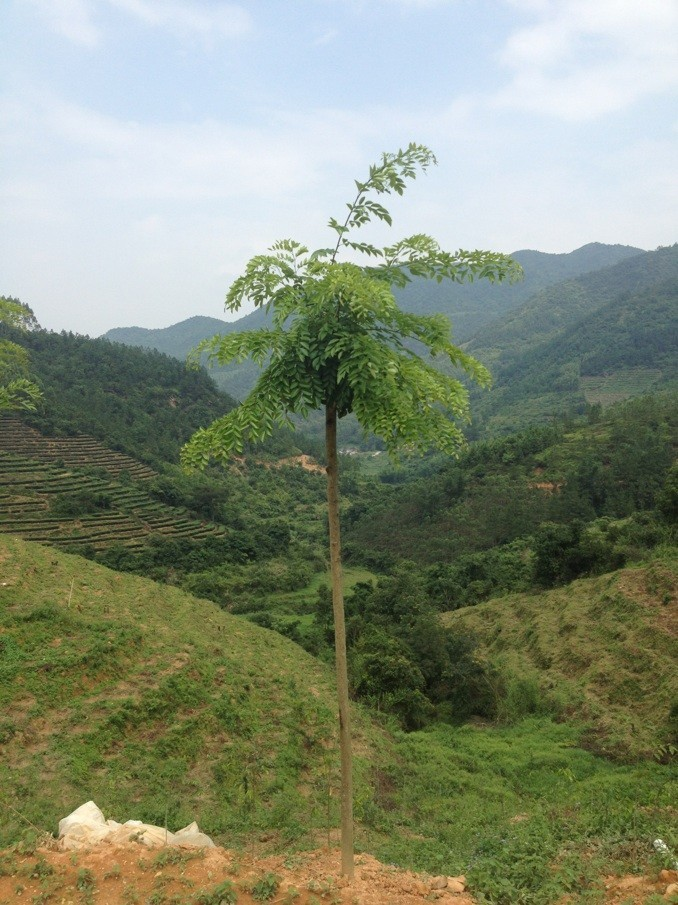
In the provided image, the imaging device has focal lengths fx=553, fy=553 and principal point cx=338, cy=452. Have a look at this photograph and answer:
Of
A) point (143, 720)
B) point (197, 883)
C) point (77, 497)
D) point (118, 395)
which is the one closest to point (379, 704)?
point (143, 720)

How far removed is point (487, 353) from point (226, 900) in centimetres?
19536

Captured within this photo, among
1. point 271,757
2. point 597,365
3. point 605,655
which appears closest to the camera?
point 271,757

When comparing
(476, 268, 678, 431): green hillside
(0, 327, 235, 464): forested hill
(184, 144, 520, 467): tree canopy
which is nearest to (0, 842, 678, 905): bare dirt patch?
(184, 144, 520, 467): tree canopy

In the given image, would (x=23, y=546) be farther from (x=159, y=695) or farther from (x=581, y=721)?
(x=581, y=721)

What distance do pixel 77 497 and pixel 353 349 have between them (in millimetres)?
54571

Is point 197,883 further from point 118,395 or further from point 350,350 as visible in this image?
point 118,395

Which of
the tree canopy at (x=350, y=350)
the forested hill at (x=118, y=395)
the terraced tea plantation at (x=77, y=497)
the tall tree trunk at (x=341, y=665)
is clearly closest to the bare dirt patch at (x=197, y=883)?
the tall tree trunk at (x=341, y=665)

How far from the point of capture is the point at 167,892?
4.64 m

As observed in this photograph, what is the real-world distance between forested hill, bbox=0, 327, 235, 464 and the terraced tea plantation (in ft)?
12.2

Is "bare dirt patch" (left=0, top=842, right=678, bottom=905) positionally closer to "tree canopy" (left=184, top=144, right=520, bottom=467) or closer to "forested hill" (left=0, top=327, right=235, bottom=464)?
"tree canopy" (left=184, top=144, right=520, bottom=467)

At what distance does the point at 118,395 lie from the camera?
9012cm

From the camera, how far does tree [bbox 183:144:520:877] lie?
404 cm

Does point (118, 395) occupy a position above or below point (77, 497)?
above

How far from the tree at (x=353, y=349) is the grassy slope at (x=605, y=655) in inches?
526
